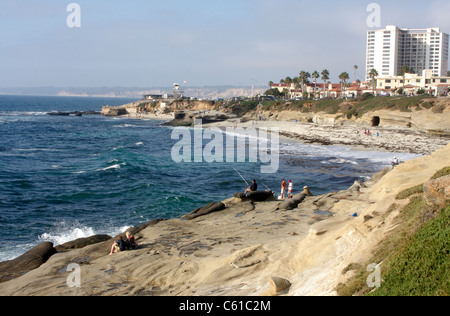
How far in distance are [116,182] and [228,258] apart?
2109 centimetres

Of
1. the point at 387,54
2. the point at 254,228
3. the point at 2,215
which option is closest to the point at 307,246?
the point at 254,228

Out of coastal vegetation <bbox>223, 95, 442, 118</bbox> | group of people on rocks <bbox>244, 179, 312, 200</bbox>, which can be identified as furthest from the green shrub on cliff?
coastal vegetation <bbox>223, 95, 442, 118</bbox>

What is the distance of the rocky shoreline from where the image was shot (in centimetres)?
1026

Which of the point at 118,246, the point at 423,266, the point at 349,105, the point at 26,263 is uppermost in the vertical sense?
the point at 349,105

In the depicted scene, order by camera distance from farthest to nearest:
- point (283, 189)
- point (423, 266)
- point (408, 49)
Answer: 1. point (408, 49)
2. point (283, 189)
3. point (423, 266)

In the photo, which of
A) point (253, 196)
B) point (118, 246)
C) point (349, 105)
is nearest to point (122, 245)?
point (118, 246)

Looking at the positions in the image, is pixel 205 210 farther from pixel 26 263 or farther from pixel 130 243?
pixel 26 263

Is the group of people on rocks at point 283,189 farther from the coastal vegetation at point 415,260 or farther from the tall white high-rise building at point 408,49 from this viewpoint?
the tall white high-rise building at point 408,49

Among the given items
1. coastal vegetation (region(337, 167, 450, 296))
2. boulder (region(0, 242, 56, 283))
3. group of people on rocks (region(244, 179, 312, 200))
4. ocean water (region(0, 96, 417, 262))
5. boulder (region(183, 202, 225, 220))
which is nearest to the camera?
coastal vegetation (region(337, 167, 450, 296))

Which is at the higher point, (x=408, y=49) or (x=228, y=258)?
(x=408, y=49)

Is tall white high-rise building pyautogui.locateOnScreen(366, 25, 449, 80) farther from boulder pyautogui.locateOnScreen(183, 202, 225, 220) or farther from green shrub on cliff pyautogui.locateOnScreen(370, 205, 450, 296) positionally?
green shrub on cliff pyautogui.locateOnScreen(370, 205, 450, 296)

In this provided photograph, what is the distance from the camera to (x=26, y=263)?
48.5 ft

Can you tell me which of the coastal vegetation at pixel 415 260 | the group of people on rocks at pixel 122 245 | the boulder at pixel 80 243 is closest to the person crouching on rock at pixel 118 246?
the group of people on rocks at pixel 122 245

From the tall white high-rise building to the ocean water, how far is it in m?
133
